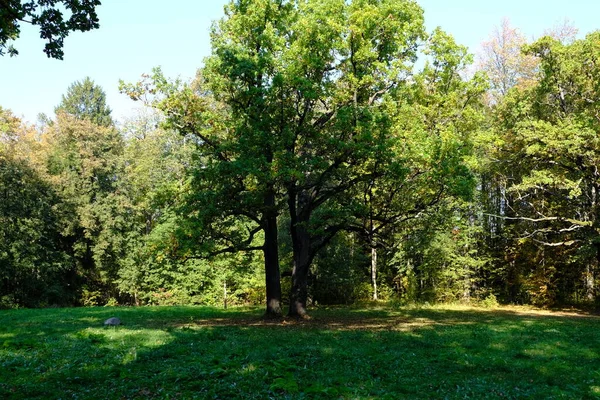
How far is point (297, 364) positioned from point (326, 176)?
39.7ft

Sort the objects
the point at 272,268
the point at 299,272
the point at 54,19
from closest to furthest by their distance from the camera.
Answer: the point at 54,19, the point at 299,272, the point at 272,268

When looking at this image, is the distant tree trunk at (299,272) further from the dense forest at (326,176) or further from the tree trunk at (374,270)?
the tree trunk at (374,270)

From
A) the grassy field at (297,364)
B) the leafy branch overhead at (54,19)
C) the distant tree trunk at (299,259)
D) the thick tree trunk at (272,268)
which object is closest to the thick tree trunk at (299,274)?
the distant tree trunk at (299,259)

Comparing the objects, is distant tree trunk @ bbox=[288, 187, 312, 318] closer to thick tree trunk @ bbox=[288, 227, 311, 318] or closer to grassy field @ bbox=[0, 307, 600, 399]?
thick tree trunk @ bbox=[288, 227, 311, 318]

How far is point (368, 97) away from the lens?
24141 millimetres

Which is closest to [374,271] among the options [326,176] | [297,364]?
[326,176]

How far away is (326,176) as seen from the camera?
73.7 feet

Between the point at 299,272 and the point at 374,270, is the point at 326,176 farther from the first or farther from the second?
the point at 374,270

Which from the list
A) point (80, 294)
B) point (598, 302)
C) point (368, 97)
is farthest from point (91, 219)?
point (598, 302)

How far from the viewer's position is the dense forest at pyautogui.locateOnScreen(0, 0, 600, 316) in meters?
21.6

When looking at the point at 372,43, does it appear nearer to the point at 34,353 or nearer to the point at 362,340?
→ the point at 362,340

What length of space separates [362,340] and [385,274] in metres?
28.1

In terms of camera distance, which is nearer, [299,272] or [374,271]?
[299,272]

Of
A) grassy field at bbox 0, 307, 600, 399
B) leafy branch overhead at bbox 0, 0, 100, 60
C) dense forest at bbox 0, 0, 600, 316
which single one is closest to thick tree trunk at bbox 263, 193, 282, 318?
dense forest at bbox 0, 0, 600, 316
